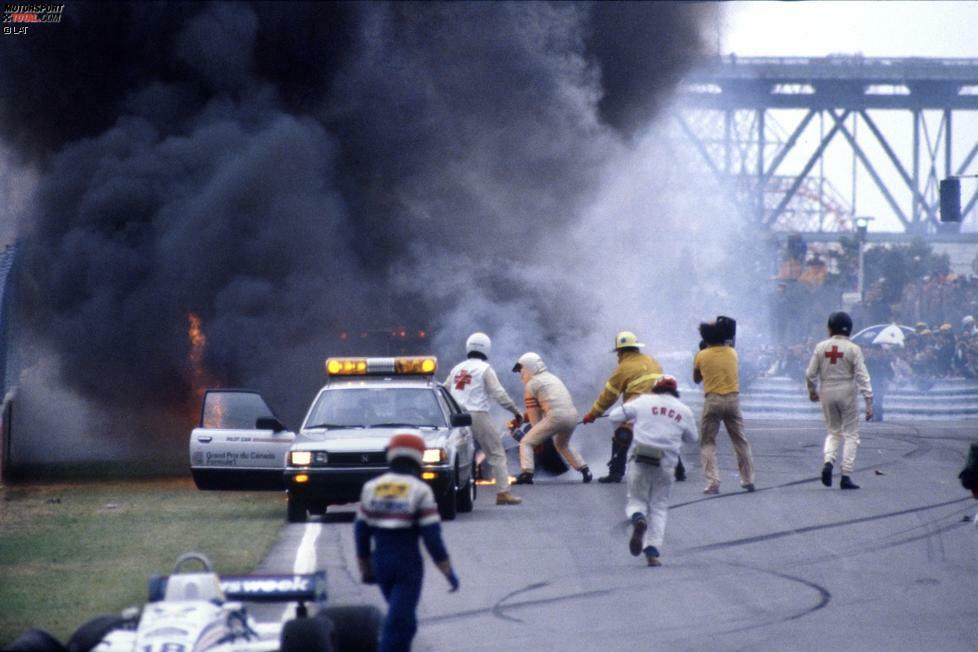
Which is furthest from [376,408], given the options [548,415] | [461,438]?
[548,415]

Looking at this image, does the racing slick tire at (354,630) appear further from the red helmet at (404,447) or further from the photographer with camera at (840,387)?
the photographer with camera at (840,387)

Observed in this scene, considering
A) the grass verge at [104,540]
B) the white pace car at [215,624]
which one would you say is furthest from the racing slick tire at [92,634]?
the grass verge at [104,540]

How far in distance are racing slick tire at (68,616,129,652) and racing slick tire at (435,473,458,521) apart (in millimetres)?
7666

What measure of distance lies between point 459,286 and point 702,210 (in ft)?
134

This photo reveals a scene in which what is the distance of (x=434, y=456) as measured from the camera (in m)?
14.7

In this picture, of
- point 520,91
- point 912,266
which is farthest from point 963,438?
point 912,266

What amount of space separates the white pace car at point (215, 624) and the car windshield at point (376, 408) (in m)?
7.86

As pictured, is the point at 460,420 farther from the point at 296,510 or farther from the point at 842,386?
the point at 842,386

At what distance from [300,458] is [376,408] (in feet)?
4.56

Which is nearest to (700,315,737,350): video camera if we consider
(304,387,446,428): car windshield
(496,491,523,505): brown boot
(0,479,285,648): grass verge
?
(496,491,523,505): brown boot

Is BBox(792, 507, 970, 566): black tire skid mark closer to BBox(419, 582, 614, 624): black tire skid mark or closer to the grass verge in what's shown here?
BBox(419, 582, 614, 624): black tire skid mark

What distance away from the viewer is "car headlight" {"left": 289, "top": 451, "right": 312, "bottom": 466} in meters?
14.8

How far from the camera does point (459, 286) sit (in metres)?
32.7

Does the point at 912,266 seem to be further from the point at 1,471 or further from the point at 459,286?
the point at 1,471
